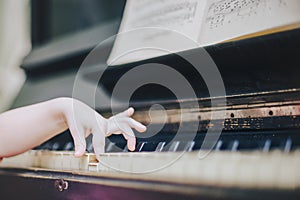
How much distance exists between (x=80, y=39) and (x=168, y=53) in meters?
0.55

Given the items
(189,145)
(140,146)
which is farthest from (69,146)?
(189,145)

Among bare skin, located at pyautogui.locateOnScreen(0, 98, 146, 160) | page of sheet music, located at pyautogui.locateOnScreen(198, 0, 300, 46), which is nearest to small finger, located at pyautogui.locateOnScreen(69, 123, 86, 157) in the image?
bare skin, located at pyautogui.locateOnScreen(0, 98, 146, 160)

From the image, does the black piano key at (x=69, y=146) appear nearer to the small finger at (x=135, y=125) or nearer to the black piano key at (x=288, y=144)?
the small finger at (x=135, y=125)

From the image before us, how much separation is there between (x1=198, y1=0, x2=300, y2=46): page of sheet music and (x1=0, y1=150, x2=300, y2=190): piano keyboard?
273mm

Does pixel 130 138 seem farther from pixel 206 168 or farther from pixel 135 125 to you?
pixel 206 168

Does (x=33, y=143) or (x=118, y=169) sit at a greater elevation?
(x=118, y=169)

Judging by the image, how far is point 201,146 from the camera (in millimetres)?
749

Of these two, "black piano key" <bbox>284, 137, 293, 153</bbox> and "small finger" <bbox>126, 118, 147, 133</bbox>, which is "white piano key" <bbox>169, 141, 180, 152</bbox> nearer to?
A: "small finger" <bbox>126, 118, 147, 133</bbox>

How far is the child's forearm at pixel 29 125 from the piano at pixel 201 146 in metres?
0.04

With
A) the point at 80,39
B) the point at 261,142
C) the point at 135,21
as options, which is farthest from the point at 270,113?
the point at 80,39

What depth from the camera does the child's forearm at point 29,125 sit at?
91cm

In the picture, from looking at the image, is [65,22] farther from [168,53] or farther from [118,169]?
[118,169]

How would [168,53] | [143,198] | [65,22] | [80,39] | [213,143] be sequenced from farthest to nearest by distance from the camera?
[65,22] < [80,39] < [168,53] < [213,143] < [143,198]

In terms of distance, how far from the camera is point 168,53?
89cm
